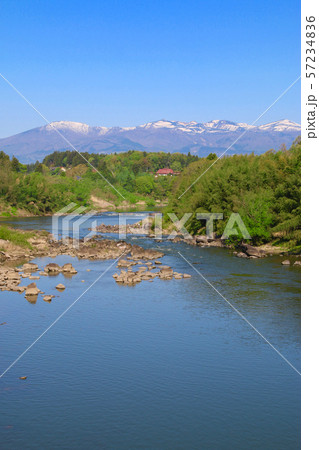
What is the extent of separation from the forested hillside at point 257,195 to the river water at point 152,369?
12.6 meters

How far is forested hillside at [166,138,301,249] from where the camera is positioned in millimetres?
40438

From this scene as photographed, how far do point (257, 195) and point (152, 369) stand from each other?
2988 cm

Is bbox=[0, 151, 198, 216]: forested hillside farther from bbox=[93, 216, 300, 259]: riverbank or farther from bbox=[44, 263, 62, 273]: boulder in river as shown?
bbox=[44, 263, 62, 273]: boulder in river

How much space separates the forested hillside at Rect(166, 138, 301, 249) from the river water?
41.5 ft

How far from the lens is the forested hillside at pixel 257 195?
40.4 m

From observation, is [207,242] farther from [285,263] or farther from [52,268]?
[52,268]

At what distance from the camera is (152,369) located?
17.2m
